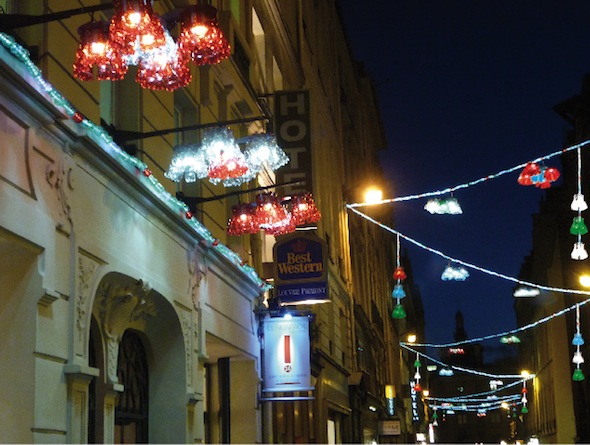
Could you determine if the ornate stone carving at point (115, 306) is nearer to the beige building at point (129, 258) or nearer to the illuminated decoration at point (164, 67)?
the beige building at point (129, 258)

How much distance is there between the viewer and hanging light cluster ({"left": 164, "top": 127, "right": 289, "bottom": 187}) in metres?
12.3

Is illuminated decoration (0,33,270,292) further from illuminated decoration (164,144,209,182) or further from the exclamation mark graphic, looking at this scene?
the exclamation mark graphic

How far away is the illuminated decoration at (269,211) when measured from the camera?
50.2ft

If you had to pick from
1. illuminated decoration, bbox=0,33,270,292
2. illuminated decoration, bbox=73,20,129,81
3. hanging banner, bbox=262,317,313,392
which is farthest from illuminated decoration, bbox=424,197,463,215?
illuminated decoration, bbox=73,20,129,81

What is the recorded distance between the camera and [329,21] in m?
36.2

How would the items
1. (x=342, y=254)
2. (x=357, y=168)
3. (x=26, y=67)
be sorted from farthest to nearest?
(x=357, y=168), (x=342, y=254), (x=26, y=67)

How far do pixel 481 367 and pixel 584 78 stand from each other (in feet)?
363

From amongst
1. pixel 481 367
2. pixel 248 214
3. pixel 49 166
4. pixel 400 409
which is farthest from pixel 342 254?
pixel 481 367

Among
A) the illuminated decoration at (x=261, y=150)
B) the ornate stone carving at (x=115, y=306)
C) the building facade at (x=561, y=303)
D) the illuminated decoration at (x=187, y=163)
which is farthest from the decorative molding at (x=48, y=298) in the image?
the building facade at (x=561, y=303)

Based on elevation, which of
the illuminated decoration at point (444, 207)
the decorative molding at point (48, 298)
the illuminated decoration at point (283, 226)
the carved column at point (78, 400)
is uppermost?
the illuminated decoration at point (444, 207)

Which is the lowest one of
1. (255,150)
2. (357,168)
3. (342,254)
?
(255,150)

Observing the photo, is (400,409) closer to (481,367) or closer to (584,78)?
(584,78)

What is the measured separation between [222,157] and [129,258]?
6.29 ft

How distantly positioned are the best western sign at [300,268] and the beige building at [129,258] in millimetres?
579
